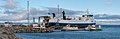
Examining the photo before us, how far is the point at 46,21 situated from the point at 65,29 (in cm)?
1675

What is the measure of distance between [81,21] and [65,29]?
2035 centimetres

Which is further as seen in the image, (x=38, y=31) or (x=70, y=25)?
(x=70, y=25)

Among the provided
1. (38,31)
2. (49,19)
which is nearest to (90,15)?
(49,19)

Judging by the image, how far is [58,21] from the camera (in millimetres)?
157500

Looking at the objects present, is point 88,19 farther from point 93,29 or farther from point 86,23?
point 93,29

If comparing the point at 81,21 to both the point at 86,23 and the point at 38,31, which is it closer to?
the point at 86,23

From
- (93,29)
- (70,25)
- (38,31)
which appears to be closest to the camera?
(38,31)

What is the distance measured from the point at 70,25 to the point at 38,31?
113ft

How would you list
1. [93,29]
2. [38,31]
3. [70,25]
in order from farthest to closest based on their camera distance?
[70,25] → [93,29] → [38,31]

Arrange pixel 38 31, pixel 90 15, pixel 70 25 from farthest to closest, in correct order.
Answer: pixel 90 15
pixel 70 25
pixel 38 31

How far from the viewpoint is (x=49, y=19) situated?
509 feet

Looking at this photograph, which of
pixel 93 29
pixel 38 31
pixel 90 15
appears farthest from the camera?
pixel 90 15

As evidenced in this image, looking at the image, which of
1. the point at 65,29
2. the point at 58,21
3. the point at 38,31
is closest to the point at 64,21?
the point at 58,21

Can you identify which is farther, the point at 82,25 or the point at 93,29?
the point at 82,25
